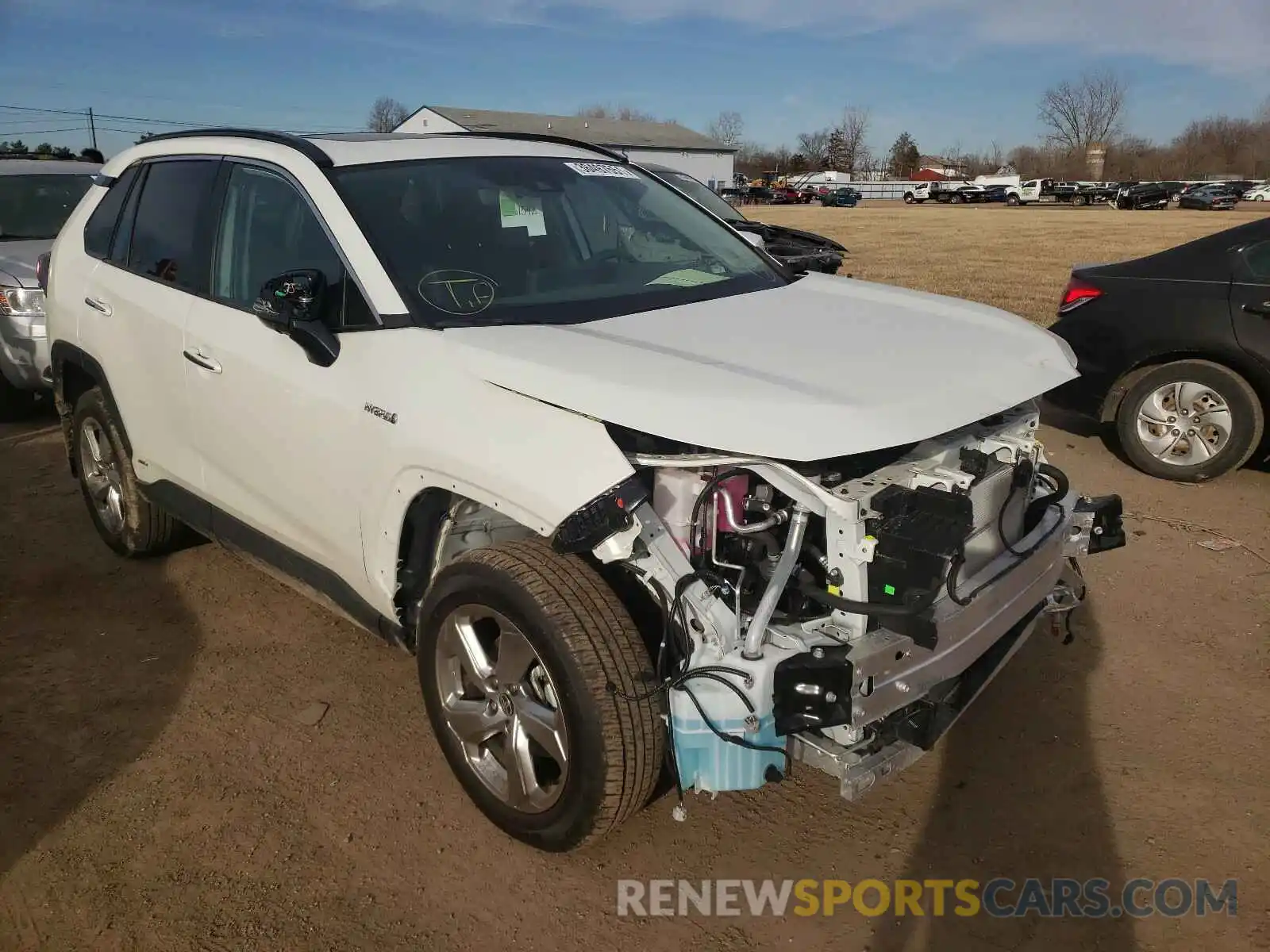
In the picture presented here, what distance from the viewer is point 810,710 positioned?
2.38 metres

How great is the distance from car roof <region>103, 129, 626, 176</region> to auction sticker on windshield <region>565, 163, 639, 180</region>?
2.1 inches

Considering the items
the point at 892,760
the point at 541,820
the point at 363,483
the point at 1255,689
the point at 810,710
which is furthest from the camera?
the point at 1255,689

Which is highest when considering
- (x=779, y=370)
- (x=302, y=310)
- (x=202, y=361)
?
(x=302, y=310)

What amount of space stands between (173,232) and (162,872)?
2.56 meters

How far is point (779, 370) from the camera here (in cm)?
271

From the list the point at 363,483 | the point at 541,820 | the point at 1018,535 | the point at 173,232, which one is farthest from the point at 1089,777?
the point at 173,232

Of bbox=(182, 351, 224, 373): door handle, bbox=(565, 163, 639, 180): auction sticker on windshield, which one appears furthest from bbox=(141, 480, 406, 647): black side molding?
bbox=(565, 163, 639, 180): auction sticker on windshield

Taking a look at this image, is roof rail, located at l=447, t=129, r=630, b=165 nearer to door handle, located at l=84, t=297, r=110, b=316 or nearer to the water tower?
door handle, located at l=84, t=297, r=110, b=316

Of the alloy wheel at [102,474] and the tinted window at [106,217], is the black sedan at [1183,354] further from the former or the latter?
the alloy wheel at [102,474]

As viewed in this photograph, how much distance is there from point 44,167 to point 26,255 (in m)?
1.62

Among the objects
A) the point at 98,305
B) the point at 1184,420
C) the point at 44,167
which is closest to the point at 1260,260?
the point at 1184,420

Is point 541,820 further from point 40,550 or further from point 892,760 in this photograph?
point 40,550

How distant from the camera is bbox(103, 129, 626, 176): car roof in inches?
139

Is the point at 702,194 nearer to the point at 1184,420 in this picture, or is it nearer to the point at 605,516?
the point at 1184,420
